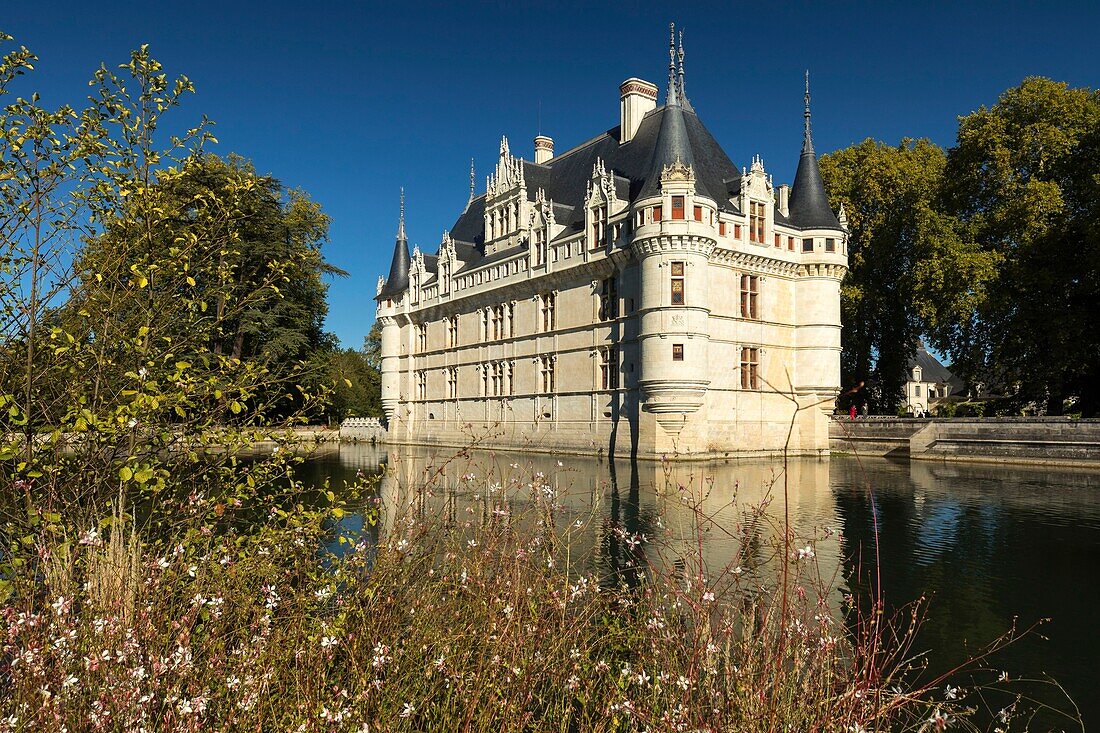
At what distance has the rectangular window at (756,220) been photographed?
29938 millimetres

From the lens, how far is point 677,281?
26.9 m

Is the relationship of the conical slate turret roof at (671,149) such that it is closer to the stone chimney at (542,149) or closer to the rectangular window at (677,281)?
the rectangular window at (677,281)

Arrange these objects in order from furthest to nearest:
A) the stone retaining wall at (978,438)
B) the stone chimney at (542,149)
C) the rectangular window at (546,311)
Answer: the stone chimney at (542,149) → the rectangular window at (546,311) → the stone retaining wall at (978,438)

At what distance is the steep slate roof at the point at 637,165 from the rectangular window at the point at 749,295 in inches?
118

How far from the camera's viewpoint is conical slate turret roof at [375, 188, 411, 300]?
1913 inches

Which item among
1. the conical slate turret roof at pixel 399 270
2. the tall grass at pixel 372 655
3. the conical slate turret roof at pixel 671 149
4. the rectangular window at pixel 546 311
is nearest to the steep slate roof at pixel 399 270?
the conical slate turret roof at pixel 399 270

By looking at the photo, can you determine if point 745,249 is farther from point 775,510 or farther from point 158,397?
point 158,397

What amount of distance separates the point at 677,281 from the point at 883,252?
14.9 metres

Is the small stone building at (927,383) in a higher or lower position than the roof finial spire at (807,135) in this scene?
lower

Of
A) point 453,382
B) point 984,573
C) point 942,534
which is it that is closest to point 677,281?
point 942,534

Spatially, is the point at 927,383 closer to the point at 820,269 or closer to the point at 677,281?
the point at 820,269

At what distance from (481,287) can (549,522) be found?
34.7 metres

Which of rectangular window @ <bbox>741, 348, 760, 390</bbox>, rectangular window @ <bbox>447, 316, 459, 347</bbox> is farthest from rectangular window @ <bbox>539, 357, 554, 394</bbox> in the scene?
rectangular window @ <bbox>447, 316, 459, 347</bbox>

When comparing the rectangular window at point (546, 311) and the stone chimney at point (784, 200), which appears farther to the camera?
the rectangular window at point (546, 311)
